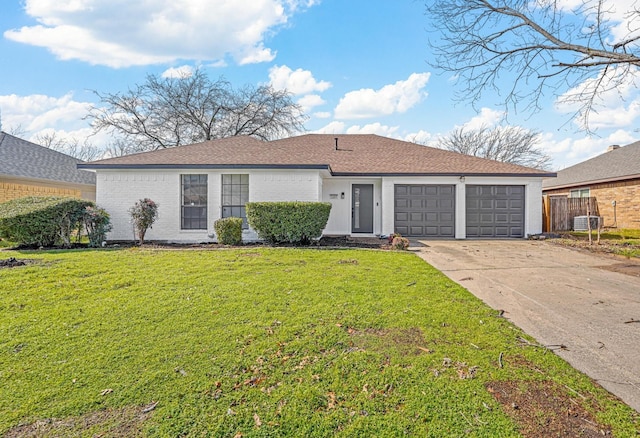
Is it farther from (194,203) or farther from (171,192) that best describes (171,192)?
(194,203)

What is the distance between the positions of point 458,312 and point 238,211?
8.23 meters

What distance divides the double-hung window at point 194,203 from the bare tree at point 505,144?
27328 mm

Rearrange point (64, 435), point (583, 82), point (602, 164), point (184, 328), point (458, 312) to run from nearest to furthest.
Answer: point (64, 435), point (184, 328), point (458, 312), point (583, 82), point (602, 164)

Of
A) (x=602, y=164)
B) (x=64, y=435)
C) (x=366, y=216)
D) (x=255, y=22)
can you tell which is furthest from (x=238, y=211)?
(x=602, y=164)

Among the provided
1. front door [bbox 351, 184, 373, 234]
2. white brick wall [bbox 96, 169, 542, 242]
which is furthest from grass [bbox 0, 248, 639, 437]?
front door [bbox 351, 184, 373, 234]

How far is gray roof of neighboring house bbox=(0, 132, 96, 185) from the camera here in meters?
13.3

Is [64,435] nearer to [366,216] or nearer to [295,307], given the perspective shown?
[295,307]

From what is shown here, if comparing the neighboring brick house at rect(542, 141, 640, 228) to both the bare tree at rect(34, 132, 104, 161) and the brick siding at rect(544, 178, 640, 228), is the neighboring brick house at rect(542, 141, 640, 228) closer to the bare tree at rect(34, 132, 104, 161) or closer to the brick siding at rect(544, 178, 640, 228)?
the brick siding at rect(544, 178, 640, 228)

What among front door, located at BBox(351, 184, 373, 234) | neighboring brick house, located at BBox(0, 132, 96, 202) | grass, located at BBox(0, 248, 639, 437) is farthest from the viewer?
front door, located at BBox(351, 184, 373, 234)

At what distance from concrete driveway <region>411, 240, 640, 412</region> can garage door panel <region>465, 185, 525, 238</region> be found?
3.43m

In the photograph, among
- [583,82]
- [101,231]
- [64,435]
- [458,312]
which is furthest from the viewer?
[101,231]

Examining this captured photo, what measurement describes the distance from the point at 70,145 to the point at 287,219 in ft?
124

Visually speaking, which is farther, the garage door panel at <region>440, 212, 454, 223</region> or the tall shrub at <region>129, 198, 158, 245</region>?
the garage door panel at <region>440, 212, 454, 223</region>

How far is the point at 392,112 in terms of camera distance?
781 inches
